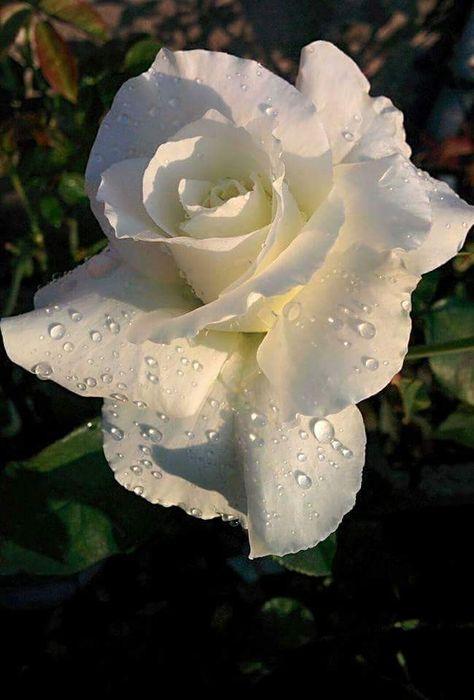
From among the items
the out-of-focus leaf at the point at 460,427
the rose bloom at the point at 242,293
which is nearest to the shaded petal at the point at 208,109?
the rose bloom at the point at 242,293

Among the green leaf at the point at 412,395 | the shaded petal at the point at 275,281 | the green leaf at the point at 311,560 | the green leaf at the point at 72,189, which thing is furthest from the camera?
the green leaf at the point at 72,189

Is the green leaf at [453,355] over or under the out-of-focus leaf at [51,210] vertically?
under

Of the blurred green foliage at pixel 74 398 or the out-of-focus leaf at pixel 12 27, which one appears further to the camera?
the out-of-focus leaf at pixel 12 27

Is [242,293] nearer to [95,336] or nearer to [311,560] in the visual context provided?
[95,336]

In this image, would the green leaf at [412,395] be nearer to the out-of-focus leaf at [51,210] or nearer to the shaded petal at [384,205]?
the shaded petal at [384,205]

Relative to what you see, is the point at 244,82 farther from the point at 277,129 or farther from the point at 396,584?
the point at 396,584

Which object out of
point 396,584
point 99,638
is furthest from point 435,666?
point 99,638

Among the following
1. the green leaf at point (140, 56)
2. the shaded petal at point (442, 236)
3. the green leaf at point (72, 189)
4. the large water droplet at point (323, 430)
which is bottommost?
the large water droplet at point (323, 430)
